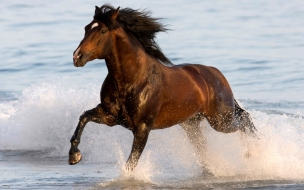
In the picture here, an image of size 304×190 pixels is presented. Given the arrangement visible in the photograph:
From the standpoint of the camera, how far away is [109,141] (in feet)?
38.0

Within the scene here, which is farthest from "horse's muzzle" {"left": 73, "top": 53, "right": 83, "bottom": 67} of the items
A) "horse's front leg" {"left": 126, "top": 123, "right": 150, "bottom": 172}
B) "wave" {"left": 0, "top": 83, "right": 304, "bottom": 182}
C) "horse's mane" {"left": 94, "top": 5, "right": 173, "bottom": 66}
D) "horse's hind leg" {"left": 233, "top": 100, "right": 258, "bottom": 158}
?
"horse's hind leg" {"left": 233, "top": 100, "right": 258, "bottom": 158}

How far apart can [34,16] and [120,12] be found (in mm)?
20452

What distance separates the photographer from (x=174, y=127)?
10.4 meters

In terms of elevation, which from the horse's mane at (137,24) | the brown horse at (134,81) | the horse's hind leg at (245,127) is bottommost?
the horse's hind leg at (245,127)

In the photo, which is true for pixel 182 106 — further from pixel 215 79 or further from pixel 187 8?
pixel 187 8

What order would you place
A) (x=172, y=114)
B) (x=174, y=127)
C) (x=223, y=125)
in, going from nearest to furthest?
(x=172, y=114), (x=223, y=125), (x=174, y=127)

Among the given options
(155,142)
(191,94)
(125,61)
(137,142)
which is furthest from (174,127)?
(125,61)

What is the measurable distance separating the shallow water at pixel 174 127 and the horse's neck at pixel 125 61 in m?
0.93

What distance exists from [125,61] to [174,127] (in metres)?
2.20

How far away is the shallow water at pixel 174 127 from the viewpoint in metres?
9.42

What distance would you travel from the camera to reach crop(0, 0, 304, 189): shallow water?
9.42m

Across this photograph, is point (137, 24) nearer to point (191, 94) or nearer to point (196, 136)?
point (191, 94)

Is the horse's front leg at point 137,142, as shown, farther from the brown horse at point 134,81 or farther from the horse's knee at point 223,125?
the horse's knee at point 223,125

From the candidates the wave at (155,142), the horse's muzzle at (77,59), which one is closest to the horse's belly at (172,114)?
the wave at (155,142)
